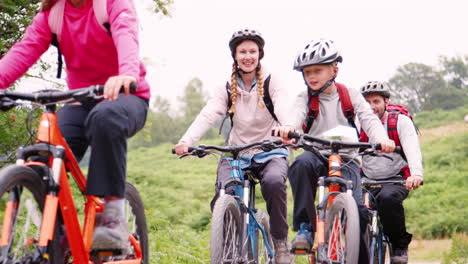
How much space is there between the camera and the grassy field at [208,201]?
34.1 ft

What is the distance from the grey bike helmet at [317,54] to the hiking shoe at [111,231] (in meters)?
2.45

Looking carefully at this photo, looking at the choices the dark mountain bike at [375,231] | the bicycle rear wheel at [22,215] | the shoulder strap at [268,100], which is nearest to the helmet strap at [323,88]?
the shoulder strap at [268,100]

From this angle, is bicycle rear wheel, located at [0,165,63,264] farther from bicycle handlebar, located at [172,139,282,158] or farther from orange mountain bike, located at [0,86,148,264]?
bicycle handlebar, located at [172,139,282,158]

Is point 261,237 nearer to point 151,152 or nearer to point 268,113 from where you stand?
point 268,113

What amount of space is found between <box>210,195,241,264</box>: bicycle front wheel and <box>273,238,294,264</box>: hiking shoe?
2.23 feet

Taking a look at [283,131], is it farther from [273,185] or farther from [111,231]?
[111,231]

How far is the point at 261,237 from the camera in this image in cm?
600

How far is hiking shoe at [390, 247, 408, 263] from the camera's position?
644 cm

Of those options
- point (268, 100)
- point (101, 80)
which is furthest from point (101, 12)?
point (268, 100)

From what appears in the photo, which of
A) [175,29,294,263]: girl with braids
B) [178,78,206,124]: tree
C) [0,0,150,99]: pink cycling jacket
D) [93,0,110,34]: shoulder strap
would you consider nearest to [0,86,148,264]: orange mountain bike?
[0,0,150,99]: pink cycling jacket

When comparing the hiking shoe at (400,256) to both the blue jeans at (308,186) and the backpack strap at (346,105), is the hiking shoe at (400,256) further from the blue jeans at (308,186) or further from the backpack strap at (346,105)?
the backpack strap at (346,105)

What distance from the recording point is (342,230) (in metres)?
4.81

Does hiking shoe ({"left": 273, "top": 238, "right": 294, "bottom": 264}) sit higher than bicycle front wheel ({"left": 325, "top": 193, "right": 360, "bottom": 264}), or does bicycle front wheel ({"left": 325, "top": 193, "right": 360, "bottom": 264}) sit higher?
bicycle front wheel ({"left": 325, "top": 193, "right": 360, "bottom": 264})

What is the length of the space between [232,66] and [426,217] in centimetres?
1970
